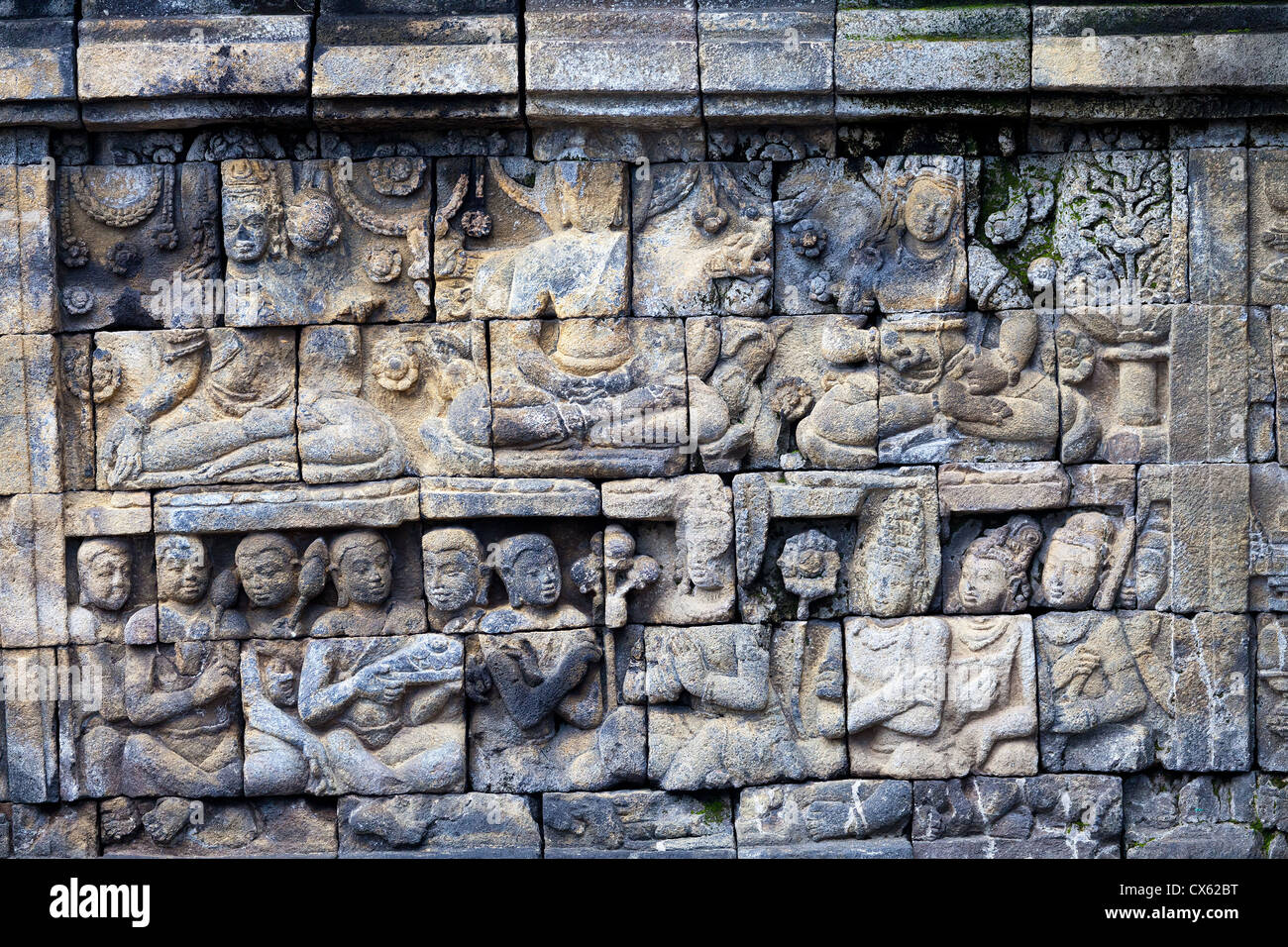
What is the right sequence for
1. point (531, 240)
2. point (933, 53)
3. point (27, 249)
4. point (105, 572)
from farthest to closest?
1. point (531, 240)
2. point (105, 572)
3. point (27, 249)
4. point (933, 53)

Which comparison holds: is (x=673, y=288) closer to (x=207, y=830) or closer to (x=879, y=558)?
(x=879, y=558)

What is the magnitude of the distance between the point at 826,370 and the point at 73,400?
11.4 ft

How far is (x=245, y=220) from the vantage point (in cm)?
589

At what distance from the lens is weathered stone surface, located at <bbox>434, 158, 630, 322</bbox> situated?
19.4 ft

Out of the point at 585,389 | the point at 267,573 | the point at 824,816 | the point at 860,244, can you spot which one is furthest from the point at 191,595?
the point at 860,244

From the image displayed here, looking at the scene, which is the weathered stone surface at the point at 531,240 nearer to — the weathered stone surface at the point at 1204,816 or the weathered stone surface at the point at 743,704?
the weathered stone surface at the point at 743,704

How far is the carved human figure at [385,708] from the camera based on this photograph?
236 inches

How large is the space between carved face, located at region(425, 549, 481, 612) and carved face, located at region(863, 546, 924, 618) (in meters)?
1.83

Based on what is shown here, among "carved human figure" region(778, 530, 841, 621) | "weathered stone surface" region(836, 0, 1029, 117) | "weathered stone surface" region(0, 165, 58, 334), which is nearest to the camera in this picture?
"weathered stone surface" region(836, 0, 1029, 117)

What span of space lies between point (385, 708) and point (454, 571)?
0.72 metres

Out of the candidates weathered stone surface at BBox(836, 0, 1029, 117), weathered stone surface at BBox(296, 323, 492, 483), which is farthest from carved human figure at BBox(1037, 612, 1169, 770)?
weathered stone surface at BBox(296, 323, 492, 483)

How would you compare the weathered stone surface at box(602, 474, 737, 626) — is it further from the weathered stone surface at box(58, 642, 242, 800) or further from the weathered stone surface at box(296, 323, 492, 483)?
the weathered stone surface at box(58, 642, 242, 800)

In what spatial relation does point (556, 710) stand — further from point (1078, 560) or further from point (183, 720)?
point (1078, 560)

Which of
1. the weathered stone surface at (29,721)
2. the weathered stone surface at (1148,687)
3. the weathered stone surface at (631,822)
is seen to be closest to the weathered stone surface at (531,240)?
the weathered stone surface at (631,822)
